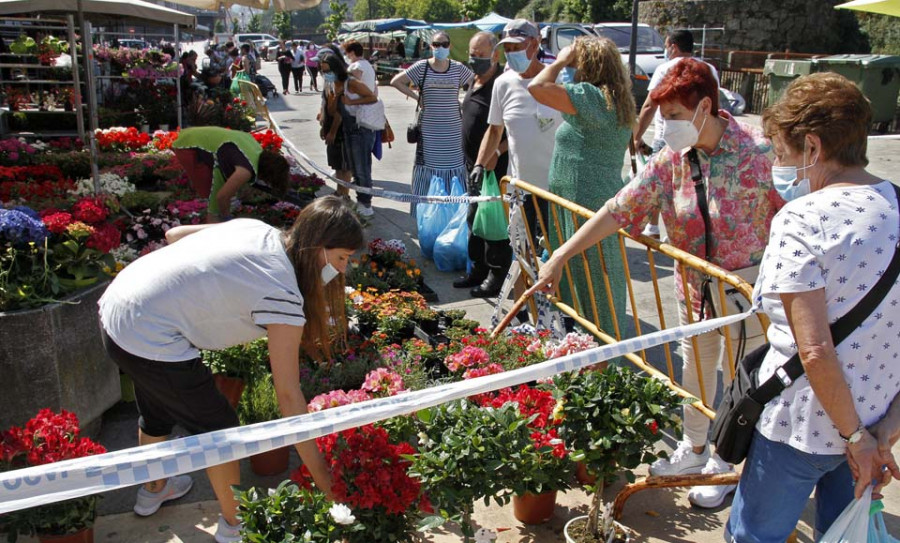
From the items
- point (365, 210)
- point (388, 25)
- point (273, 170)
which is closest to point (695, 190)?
point (273, 170)

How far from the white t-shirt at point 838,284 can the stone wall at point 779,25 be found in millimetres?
26662

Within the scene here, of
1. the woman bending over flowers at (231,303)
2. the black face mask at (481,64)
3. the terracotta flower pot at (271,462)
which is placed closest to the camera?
the woman bending over flowers at (231,303)

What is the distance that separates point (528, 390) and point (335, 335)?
0.84 meters

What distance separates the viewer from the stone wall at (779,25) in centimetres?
2686

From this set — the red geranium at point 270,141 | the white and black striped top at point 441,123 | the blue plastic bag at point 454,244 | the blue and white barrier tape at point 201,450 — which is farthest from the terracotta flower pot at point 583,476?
the red geranium at point 270,141

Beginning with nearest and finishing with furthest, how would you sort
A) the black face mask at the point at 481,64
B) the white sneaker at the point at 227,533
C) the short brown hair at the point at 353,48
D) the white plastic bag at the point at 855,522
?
the white plastic bag at the point at 855,522 → the white sneaker at the point at 227,533 → the black face mask at the point at 481,64 → the short brown hair at the point at 353,48

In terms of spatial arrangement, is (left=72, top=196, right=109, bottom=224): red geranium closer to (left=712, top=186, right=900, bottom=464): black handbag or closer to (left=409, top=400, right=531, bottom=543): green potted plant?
(left=409, top=400, right=531, bottom=543): green potted plant

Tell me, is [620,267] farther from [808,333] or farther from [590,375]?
[808,333]

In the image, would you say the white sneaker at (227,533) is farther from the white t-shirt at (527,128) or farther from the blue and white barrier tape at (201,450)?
the white t-shirt at (527,128)

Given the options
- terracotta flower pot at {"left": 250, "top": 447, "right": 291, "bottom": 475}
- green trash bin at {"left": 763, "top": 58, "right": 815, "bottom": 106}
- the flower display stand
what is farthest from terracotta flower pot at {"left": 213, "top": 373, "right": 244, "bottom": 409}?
green trash bin at {"left": 763, "top": 58, "right": 815, "bottom": 106}

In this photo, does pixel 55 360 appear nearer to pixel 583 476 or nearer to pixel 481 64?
pixel 583 476

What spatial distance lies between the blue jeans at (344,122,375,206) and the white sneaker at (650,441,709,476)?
5.65m

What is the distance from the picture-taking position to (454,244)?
6645mm

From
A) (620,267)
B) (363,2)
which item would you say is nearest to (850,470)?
(620,267)
